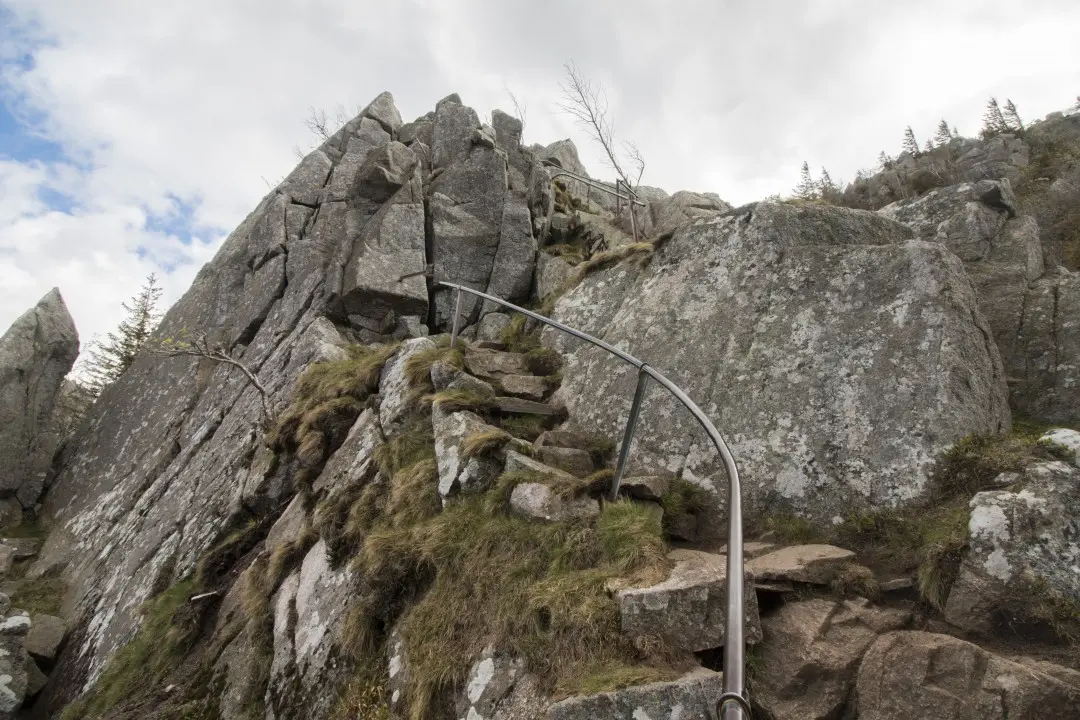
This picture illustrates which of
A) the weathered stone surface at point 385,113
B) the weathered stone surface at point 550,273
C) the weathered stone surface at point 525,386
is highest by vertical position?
the weathered stone surface at point 385,113

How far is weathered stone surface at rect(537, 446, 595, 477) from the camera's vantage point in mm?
7148

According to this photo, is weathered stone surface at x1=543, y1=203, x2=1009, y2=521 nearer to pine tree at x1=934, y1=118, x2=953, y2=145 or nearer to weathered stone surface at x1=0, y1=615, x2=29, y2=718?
weathered stone surface at x1=0, y1=615, x2=29, y2=718

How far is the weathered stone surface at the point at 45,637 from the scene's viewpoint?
1103cm

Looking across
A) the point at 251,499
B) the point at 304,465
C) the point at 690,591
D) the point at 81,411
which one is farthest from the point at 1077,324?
the point at 81,411

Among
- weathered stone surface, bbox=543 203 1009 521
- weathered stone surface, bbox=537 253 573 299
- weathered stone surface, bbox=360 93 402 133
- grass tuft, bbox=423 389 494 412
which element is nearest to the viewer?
weathered stone surface, bbox=543 203 1009 521

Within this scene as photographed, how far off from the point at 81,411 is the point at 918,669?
33136 mm

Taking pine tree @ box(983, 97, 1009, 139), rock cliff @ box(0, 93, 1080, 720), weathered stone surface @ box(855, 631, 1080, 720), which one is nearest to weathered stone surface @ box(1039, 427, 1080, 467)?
rock cliff @ box(0, 93, 1080, 720)

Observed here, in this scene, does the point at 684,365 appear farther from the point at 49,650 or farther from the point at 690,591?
the point at 49,650

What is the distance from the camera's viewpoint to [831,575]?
4.80 metres

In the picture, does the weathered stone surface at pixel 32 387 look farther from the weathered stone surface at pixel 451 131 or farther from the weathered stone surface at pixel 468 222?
the weathered stone surface at pixel 451 131

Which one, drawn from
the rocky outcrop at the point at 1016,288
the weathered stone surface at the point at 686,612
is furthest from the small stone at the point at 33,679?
→ the rocky outcrop at the point at 1016,288

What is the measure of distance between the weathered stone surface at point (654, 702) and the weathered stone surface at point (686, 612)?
0.28m

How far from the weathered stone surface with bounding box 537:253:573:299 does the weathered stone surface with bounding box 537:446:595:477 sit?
996 centimetres

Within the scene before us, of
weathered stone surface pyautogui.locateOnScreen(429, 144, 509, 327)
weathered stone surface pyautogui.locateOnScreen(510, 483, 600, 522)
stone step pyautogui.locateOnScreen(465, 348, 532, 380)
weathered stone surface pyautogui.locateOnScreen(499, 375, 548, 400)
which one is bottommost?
weathered stone surface pyautogui.locateOnScreen(510, 483, 600, 522)
